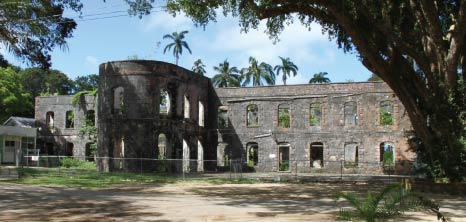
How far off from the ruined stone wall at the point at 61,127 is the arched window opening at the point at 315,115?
17.9 m

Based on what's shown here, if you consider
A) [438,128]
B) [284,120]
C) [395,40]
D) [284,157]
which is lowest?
[284,157]

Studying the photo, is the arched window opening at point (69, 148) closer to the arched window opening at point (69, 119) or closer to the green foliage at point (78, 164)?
the arched window opening at point (69, 119)

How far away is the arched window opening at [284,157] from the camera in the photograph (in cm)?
3669

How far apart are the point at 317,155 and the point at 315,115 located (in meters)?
3.74

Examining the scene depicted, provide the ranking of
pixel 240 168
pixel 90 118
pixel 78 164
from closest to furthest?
pixel 240 168 < pixel 78 164 < pixel 90 118

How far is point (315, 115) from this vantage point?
41406mm

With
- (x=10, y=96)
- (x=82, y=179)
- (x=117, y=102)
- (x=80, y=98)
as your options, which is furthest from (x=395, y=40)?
(x=10, y=96)

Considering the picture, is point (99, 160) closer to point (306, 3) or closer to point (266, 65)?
point (306, 3)

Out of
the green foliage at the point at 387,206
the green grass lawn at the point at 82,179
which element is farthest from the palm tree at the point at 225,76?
the green foliage at the point at 387,206

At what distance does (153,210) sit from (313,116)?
1202 inches

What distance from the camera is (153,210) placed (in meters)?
11.1

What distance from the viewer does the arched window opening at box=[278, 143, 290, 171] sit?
36.7 metres

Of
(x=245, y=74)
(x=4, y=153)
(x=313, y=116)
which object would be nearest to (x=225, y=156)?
(x=313, y=116)

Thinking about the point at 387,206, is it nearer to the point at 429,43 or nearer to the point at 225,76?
the point at 429,43
